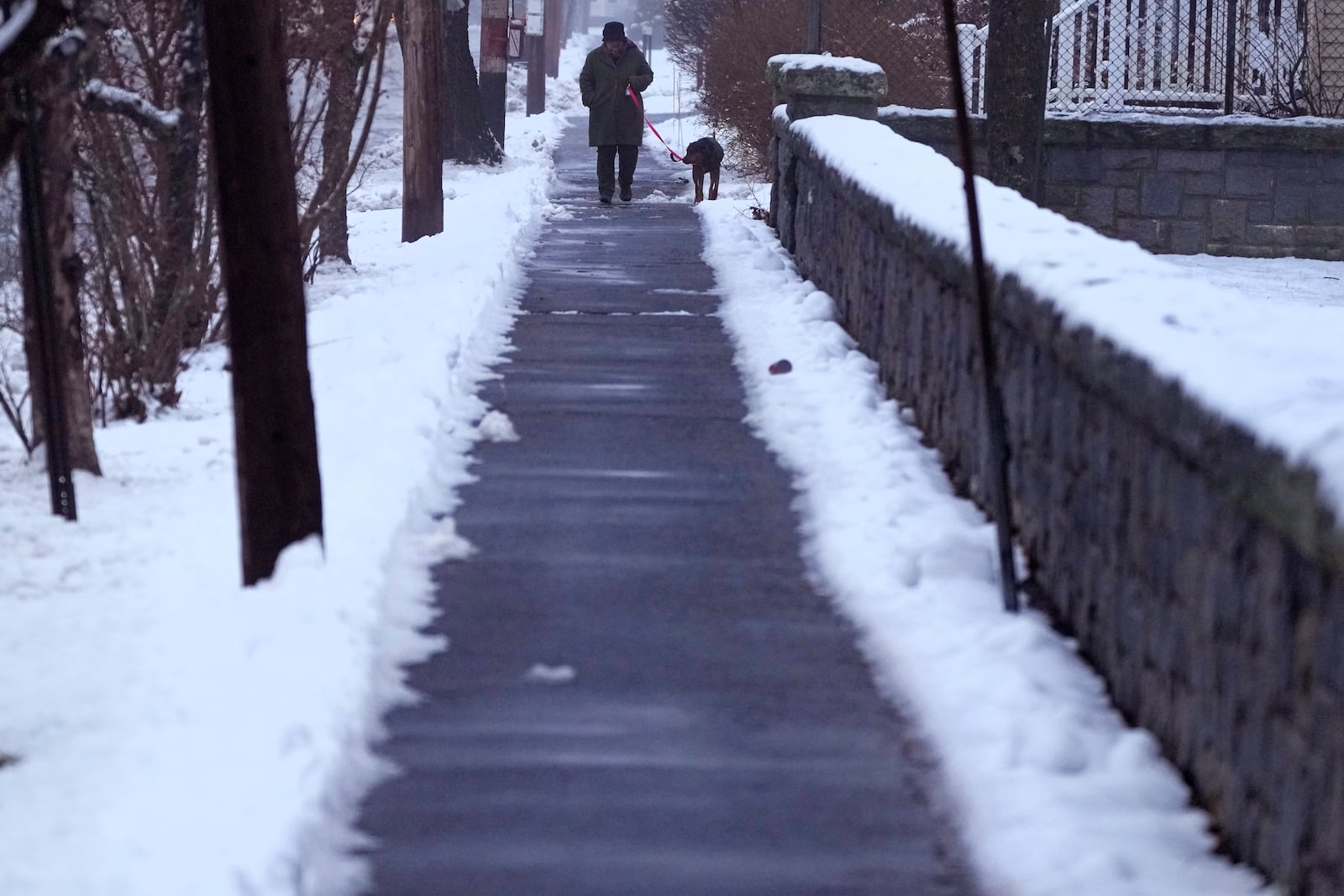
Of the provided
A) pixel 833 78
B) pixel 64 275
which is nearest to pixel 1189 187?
pixel 833 78

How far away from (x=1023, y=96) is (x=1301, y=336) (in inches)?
372

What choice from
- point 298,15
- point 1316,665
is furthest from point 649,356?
point 1316,665

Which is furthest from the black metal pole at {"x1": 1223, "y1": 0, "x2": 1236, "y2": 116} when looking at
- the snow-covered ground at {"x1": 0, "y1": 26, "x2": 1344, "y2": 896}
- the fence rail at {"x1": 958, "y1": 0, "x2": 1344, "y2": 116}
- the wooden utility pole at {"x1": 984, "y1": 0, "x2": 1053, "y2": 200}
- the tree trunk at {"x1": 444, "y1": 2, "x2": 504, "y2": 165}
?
the tree trunk at {"x1": 444, "y1": 2, "x2": 504, "y2": 165}

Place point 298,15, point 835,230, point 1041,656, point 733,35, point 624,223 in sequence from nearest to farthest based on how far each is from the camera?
1. point 1041,656
2. point 835,230
3. point 298,15
4. point 624,223
5. point 733,35

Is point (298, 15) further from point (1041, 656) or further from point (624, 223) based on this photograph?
point (1041, 656)

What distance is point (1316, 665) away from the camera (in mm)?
3271

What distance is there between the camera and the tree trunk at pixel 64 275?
7.16m

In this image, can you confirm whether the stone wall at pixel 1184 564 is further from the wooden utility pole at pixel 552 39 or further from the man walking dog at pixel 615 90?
the wooden utility pole at pixel 552 39

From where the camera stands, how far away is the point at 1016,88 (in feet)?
44.9

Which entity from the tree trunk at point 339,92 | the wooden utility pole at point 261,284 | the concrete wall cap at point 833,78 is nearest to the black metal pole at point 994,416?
the wooden utility pole at point 261,284

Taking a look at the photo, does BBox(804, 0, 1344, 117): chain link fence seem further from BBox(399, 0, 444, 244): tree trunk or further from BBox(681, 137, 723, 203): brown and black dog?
BBox(399, 0, 444, 244): tree trunk

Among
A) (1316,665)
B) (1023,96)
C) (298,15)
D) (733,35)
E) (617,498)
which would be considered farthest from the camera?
(733,35)

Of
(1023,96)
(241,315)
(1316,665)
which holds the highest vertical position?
(1023,96)

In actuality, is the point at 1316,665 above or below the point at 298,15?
below
